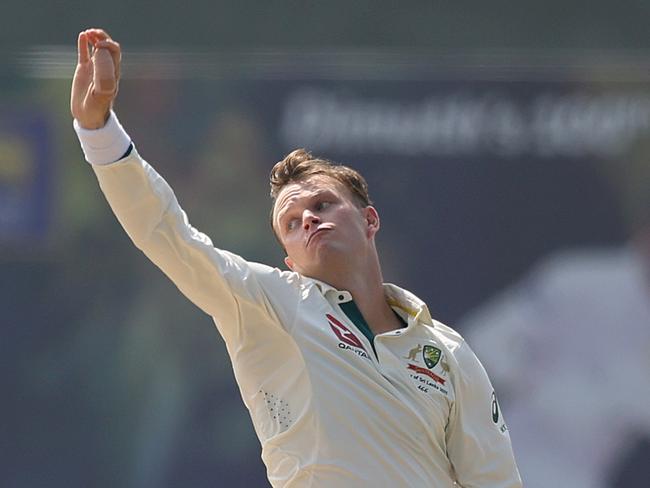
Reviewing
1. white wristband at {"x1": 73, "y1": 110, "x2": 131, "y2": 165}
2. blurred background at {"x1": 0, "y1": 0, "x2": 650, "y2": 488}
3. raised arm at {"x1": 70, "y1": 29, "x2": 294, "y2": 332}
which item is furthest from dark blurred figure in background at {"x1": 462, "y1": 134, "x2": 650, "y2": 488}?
white wristband at {"x1": 73, "y1": 110, "x2": 131, "y2": 165}

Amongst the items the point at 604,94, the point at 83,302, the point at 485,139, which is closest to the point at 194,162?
the point at 83,302

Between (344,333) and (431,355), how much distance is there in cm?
26

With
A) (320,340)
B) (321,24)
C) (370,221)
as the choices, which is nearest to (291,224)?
(370,221)

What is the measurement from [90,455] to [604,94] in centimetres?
270

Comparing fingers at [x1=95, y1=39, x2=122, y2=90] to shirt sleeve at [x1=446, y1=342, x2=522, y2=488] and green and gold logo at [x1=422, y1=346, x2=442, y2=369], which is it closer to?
green and gold logo at [x1=422, y1=346, x2=442, y2=369]

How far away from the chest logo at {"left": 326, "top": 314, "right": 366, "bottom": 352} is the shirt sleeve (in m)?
0.29

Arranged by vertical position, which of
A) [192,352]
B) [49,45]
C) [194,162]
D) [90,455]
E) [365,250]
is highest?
[365,250]

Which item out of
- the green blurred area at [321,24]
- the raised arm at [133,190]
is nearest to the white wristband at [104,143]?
the raised arm at [133,190]

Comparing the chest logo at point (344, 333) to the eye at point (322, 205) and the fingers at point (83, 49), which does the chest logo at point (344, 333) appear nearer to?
the eye at point (322, 205)

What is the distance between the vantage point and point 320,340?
289 centimetres

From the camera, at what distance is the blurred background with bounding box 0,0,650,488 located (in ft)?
17.9

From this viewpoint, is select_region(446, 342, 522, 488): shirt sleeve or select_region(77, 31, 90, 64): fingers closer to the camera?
select_region(77, 31, 90, 64): fingers

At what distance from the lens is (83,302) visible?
5512 mm

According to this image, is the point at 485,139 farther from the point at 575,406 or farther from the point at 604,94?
the point at 575,406
